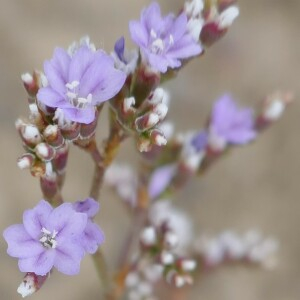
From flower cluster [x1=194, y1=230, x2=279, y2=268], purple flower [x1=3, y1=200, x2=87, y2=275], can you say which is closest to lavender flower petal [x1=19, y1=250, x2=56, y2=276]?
purple flower [x1=3, y1=200, x2=87, y2=275]

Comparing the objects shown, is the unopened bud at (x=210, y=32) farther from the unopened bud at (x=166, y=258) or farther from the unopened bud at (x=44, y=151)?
the unopened bud at (x=166, y=258)

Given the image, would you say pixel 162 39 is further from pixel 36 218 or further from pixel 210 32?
pixel 36 218

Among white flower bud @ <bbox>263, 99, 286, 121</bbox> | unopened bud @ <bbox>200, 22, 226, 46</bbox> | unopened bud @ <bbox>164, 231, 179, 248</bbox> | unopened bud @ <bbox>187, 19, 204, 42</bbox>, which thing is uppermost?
white flower bud @ <bbox>263, 99, 286, 121</bbox>

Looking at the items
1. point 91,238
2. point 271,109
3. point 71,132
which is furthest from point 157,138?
point 271,109

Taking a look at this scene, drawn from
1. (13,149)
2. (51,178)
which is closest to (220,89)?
(13,149)

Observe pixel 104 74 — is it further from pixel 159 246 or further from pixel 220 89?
pixel 220 89

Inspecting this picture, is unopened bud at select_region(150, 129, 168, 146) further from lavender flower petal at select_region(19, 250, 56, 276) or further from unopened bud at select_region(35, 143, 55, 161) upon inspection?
lavender flower petal at select_region(19, 250, 56, 276)

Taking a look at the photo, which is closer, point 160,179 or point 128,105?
point 128,105

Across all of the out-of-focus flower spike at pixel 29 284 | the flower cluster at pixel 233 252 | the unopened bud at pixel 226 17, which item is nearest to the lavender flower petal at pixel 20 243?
the out-of-focus flower spike at pixel 29 284
